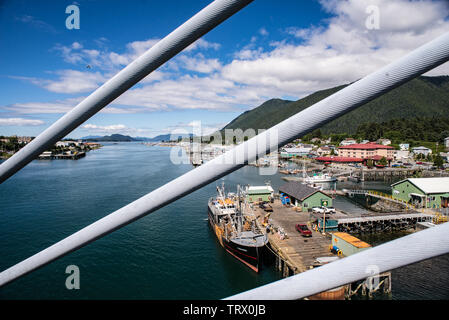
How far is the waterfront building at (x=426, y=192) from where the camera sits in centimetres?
1347

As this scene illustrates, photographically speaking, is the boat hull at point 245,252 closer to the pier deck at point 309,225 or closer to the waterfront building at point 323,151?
the pier deck at point 309,225

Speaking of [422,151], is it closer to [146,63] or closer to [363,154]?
[363,154]

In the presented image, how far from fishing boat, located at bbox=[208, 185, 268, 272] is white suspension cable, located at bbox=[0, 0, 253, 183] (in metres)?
7.99

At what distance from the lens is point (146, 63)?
0.45m

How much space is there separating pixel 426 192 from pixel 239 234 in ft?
38.0

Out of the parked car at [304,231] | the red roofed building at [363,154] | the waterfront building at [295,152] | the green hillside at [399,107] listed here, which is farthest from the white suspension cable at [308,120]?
the green hillside at [399,107]

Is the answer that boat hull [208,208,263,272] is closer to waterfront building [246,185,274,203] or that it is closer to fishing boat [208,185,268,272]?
fishing boat [208,185,268,272]

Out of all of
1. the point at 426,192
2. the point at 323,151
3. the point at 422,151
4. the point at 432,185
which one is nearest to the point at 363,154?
the point at 422,151

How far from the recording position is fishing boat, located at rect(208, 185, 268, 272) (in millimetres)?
7983

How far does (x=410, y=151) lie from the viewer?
38781 mm

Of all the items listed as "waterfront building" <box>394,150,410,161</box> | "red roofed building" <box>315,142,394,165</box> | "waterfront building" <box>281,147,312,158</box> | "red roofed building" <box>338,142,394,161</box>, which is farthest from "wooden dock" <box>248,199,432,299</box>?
"waterfront building" <box>281,147,312,158</box>

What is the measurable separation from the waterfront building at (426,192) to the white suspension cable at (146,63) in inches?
683
